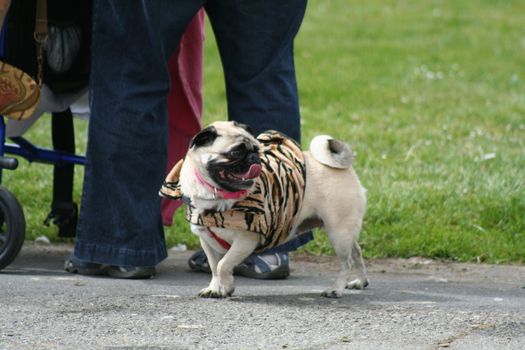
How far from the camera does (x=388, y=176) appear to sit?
249 inches

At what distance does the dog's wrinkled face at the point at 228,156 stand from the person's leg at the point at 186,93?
1231mm

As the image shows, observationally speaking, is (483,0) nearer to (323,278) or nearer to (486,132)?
(486,132)

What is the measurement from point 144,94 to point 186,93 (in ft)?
2.46

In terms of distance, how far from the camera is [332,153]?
4117 mm

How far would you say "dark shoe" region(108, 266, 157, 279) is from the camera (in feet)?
14.4

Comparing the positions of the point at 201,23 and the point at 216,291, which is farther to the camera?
the point at 201,23

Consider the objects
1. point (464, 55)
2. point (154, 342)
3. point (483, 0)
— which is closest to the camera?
point (154, 342)

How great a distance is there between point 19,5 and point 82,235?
0.95 m

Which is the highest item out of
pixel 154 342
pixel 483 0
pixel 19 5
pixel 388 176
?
pixel 483 0

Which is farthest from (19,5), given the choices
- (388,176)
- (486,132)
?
(486,132)

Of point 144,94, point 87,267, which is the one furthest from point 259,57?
point 87,267

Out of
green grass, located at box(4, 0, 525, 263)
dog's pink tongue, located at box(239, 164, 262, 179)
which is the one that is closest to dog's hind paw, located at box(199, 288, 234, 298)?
dog's pink tongue, located at box(239, 164, 262, 179)

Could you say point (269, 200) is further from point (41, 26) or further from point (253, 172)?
point (41, 26)

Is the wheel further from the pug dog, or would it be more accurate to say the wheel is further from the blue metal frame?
the pug dog
